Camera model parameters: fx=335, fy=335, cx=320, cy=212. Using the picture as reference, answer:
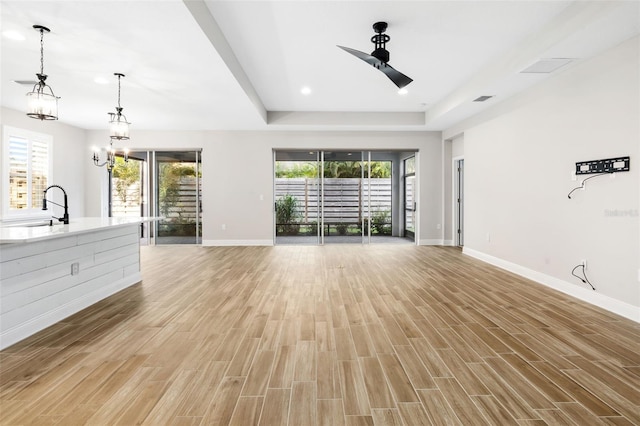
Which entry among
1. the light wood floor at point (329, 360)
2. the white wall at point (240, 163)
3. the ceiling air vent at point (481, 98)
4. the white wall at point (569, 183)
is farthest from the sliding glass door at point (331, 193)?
the light wood floor at point (329, 360)

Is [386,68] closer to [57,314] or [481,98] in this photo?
[481,98]

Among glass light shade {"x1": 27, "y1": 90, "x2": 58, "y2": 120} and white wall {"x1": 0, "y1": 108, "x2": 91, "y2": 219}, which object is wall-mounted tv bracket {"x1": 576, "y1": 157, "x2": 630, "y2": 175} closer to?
Result: glass light shade {"x1": 27, "y1": 90, "x2": 58, "y2": 120}

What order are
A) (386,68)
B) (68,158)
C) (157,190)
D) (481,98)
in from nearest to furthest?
(386,68), (481,98), (68,158), (157,190)

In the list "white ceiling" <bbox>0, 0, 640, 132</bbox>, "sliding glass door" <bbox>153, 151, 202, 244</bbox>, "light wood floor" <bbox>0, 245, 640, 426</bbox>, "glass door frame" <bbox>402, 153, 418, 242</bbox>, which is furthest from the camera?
"glass door frame" <bbox>402, 153, 418, 242</bbox>

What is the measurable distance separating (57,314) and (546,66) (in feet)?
19.1

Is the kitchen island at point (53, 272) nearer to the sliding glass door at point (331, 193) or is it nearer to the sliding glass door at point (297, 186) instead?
the sliding glass door at point (297, 186)

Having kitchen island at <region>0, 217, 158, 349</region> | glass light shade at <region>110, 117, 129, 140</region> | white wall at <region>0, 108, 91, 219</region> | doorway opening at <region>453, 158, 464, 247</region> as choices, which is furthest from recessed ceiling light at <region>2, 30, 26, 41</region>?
doorway opening at <region>453, 158, 464, 247</region>

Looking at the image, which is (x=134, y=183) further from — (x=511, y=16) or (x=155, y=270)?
(x=511, y=16)

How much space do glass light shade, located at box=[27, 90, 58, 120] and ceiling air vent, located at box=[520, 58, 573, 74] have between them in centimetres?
510

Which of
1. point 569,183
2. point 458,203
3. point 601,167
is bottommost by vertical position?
point 458,203

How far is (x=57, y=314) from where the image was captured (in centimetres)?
309

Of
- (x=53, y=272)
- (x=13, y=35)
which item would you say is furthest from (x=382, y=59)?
(x=53, y=272)

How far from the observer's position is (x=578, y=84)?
3.90m

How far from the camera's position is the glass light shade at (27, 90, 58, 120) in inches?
123
